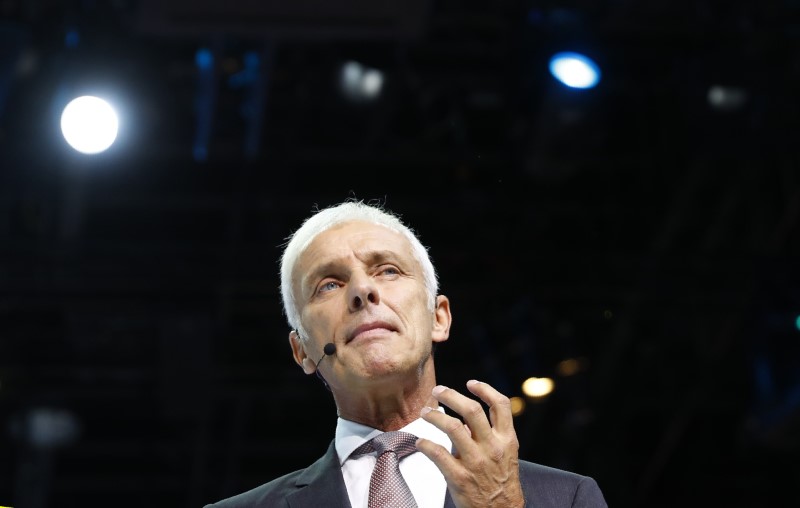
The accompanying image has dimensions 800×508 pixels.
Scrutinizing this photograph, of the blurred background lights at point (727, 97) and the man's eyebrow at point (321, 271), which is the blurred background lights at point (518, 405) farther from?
the man's eyebrow at point (321, 271)

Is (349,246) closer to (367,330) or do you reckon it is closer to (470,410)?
(367,330)

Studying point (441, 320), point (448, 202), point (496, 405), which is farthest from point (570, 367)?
point (496, 405)

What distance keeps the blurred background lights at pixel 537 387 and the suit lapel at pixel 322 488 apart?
5.61 metres

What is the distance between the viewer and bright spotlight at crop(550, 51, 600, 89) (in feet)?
17.2

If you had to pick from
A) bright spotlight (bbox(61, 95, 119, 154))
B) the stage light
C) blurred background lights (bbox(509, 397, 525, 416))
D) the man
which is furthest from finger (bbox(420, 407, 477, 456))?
blurred background lights (bbox(509, 397, 525, 416))

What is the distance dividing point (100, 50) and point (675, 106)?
10.4 feet

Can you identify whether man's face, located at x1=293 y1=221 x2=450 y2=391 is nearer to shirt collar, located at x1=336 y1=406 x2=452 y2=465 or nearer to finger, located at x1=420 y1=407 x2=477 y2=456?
shirt collar, located at x1=336 y1=406 x2=452 y2=465

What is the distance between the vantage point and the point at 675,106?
20.3 ft

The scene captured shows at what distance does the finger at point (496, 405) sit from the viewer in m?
1.92

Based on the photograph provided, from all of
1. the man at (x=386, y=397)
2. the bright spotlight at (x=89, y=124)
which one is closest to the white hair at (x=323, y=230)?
the man at (x=386, y=397)

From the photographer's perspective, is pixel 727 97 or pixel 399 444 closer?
pixel 399 444

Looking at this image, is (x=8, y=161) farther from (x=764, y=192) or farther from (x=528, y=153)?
(x=764, y=192)

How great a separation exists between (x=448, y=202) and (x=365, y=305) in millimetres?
4401

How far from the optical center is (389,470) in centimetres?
213
